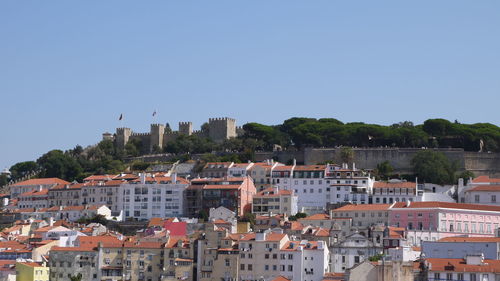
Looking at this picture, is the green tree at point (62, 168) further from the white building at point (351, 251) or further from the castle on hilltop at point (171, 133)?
the white building at point (351, 251)

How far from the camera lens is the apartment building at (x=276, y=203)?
73125mm

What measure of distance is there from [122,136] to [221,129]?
11425 mm

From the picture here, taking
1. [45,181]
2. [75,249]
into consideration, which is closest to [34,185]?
[45,181]

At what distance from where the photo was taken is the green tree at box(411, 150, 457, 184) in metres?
78.1

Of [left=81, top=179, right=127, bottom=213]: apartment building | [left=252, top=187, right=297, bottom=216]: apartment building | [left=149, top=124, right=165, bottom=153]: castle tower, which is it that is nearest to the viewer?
[left=252, top=187, right=297, bottom=216]: apartment building

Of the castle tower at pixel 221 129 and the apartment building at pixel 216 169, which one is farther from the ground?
the castle tower at pixel 221 129

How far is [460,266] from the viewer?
50.9 metres

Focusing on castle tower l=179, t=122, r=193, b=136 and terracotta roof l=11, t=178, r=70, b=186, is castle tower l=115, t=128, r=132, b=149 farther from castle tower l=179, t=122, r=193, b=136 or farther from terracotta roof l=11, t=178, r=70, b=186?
terracotta roof l=11, t=178, r=70, b=186

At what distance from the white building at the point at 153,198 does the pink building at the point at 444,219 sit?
57.2 feet

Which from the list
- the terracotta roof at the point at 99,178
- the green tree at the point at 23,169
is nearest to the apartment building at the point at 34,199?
the terracotta roof at the point at 99,178

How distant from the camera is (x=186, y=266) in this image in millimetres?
58188

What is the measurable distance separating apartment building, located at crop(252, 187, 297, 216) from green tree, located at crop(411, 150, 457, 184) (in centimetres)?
1092

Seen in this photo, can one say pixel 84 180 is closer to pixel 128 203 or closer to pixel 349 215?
pixel 128 203

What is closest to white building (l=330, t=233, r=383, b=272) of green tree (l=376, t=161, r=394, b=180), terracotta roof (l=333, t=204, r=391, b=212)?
terracotta roof (l=333, t=204, r=391, b=212)
